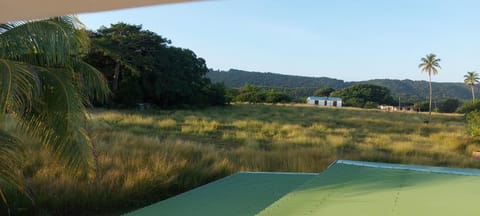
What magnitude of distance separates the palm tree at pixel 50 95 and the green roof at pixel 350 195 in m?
1.25

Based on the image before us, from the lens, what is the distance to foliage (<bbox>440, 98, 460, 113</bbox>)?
245ft

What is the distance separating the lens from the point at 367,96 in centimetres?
8744

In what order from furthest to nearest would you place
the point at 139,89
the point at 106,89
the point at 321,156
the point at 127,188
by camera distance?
the point at 139,89 → the point at 321,156 → the point at 127,188 → the point at 106,89

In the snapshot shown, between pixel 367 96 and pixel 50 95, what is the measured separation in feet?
283

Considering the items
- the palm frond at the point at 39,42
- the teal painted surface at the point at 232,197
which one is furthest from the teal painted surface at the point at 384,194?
the palm frond at the point at 39,42

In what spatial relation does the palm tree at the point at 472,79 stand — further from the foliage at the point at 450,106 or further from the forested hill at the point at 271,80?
the forested hill at the point at 271,80

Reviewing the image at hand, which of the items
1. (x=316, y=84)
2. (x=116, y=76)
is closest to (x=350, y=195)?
(x=116, y=76)

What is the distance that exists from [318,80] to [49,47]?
108 m

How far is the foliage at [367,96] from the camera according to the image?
282 ft

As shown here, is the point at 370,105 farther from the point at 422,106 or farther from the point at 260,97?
the point at 260,97

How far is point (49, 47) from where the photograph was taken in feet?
17.2

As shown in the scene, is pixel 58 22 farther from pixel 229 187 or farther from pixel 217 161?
pixel 217 161

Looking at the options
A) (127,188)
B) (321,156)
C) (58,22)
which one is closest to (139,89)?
(321,156)

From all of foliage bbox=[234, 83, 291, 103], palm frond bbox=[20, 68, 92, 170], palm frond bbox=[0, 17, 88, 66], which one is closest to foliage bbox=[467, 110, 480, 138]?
palm frond bbox=[20, 68, 92, 170]
